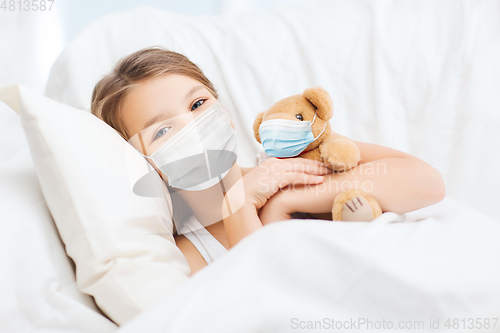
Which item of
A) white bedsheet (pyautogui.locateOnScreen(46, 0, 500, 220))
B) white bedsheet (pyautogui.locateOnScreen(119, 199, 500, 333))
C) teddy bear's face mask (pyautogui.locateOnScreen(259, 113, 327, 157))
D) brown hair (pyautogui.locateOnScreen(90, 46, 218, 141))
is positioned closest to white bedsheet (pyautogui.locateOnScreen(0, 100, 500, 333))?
white bedsheet (pyautogui.locateOnScreen(119, 199, 500, 333))

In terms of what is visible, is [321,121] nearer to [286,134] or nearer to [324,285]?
[286,134]

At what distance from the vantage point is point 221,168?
0.77m

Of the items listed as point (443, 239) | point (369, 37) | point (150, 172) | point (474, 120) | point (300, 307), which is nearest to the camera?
point (300, 307)

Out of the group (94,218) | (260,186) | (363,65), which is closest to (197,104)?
(260,186)

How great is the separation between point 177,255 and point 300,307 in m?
0.27

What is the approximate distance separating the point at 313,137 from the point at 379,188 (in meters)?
0.18

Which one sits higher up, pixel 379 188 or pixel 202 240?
pixel 379 188

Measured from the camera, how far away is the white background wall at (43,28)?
126cm

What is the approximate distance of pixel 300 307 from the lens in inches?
18.3

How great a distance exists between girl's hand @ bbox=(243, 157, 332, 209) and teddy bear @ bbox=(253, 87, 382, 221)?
2 cm

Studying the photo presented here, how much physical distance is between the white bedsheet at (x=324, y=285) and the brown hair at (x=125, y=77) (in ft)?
1.62

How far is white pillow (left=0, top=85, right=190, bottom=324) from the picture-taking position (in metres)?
0.52

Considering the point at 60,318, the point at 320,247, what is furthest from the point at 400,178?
the point at 60,318

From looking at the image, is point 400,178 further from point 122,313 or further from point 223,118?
point 122,313
